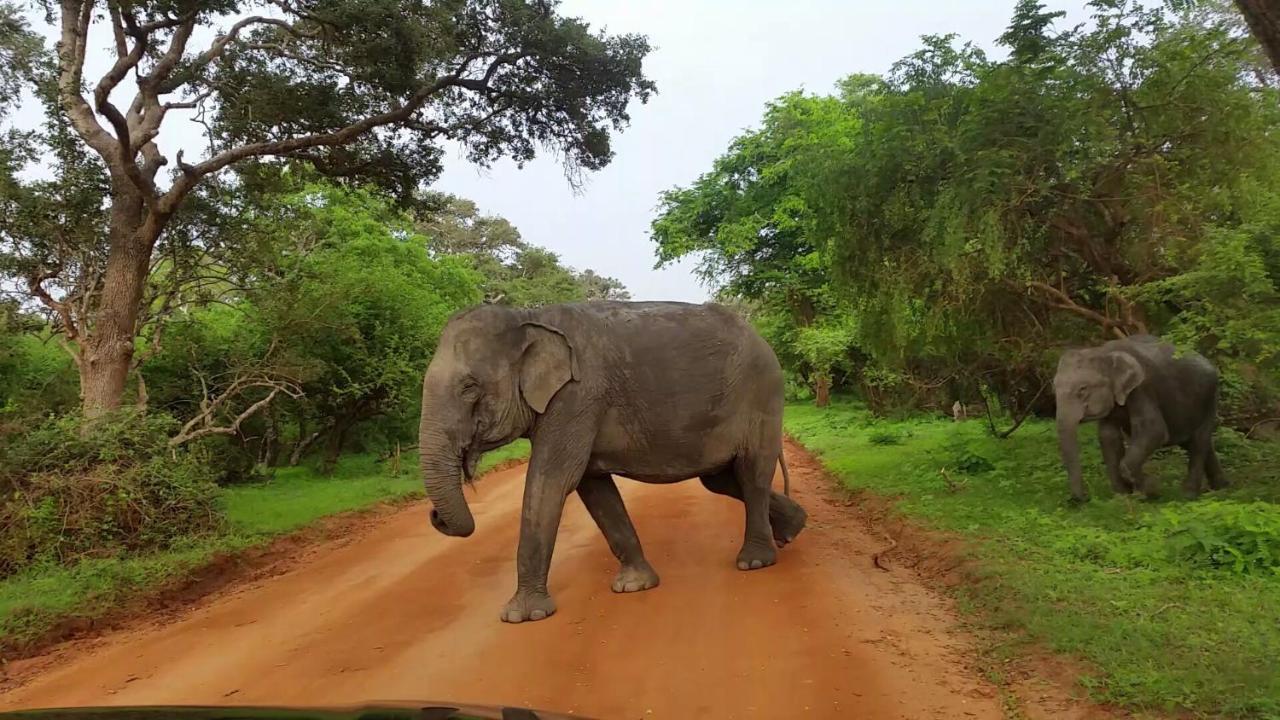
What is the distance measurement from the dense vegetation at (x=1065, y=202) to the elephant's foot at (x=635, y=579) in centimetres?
519

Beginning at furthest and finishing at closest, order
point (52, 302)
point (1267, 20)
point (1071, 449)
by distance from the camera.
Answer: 1. point (52, 302)
2. point (1071, 449)
3. point (1267, 20)

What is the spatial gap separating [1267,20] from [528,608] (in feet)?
18.0

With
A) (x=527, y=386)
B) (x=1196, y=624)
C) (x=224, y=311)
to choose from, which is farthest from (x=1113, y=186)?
(x=224, y=311)

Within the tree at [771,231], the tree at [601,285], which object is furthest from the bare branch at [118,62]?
the tree at [601,285]

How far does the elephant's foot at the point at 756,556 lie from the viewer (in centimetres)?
696

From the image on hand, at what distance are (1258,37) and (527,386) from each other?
15.9ft

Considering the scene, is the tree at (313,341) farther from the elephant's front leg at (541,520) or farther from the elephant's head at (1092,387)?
the elephant's head at (1092,387)

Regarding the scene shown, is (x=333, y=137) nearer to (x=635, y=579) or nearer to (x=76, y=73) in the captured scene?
(x=76, y=73)

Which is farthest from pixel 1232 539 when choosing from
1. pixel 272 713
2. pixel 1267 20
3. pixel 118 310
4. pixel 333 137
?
pixel 118 310

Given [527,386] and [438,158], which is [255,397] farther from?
[527,386]

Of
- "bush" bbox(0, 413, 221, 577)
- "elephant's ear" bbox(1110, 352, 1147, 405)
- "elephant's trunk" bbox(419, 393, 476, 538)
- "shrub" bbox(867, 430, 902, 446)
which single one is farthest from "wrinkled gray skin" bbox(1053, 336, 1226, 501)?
"bush" bbox(0, 413, 221, 577)

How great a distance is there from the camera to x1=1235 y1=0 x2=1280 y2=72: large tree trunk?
2551 millimetres

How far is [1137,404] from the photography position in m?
8.45

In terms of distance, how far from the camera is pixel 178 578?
722cm
